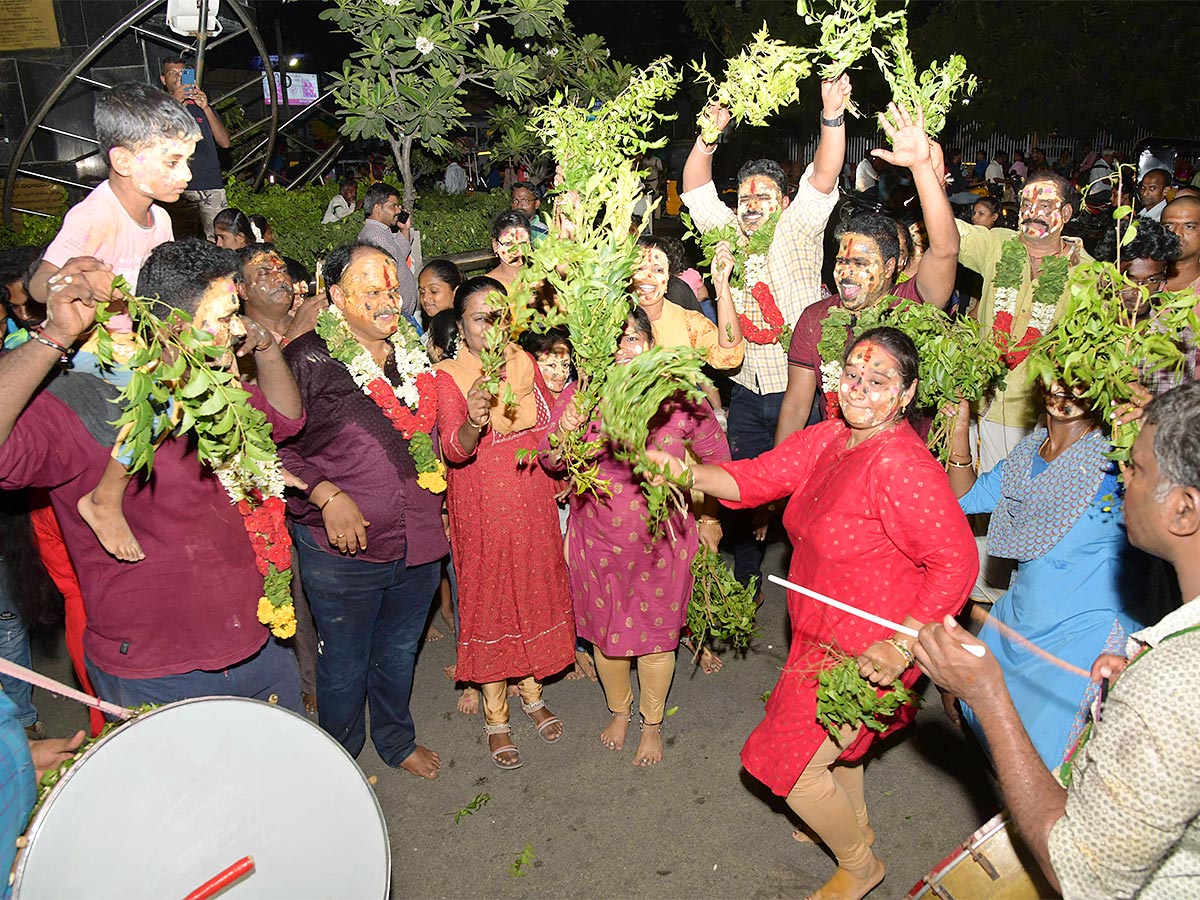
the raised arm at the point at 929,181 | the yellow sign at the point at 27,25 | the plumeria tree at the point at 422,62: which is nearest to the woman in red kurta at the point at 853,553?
the raised arm at the point at 929,181

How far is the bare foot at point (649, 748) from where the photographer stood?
4512mm

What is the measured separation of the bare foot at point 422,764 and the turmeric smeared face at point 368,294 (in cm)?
214

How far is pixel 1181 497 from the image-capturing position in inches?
80.3

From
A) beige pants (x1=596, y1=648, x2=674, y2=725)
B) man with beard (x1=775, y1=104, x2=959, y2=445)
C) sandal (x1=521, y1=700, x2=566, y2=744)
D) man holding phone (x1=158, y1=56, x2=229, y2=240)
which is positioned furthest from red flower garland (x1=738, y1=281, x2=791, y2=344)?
man holding phone (x1=158, y1=56, x2=229, y2=240)

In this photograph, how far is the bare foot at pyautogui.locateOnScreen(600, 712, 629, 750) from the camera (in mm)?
4641

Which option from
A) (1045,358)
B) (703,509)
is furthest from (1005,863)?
(703,509)

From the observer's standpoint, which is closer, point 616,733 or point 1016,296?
point 616,733

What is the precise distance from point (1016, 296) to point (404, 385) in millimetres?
3406

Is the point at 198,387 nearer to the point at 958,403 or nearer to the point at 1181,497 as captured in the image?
the point at 1181,497

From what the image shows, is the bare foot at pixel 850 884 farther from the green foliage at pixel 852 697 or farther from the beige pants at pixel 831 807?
the green foliage at pixel 852 697

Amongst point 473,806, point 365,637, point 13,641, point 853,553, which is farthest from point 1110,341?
point 13,641

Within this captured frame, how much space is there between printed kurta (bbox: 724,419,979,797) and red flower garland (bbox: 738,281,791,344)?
73.3 inches

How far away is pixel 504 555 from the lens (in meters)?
4.34

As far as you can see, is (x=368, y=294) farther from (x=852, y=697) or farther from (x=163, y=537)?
(x=852, y=697)
